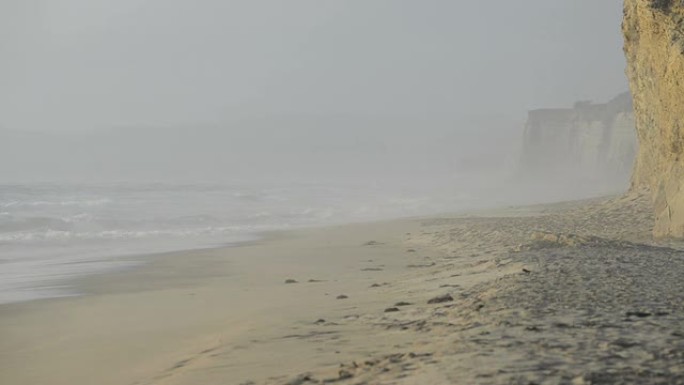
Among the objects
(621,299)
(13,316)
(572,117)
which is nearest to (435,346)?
(621,299)

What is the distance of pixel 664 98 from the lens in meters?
14.2

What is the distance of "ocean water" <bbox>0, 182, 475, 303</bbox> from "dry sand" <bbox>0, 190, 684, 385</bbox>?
238 centimetres

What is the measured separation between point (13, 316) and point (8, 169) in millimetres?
90493

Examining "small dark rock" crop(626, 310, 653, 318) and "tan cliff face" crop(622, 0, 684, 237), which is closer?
"small dark rock" crop(626, 310, 653, 318)

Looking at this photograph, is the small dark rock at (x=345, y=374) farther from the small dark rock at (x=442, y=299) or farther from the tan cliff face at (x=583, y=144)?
the tan cliff face at (x=583, y=144)

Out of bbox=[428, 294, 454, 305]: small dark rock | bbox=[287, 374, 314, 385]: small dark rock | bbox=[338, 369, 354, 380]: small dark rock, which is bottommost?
bbox=[287, 374, 314, 385]: small dark rock

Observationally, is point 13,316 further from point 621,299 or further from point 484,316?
point 621,299

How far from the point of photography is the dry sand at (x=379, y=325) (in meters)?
4.43

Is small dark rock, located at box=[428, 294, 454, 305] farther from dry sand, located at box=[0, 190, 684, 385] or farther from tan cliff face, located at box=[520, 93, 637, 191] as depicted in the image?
tan cliff face, located at box=[520, 93, 637, 191]

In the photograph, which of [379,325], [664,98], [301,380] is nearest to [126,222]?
[664,98]

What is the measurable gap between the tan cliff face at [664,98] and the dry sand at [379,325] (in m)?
3.25

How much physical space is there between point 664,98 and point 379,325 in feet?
33.4

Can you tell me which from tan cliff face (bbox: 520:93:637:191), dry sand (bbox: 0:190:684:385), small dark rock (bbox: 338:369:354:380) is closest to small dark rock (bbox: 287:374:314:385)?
dry sand (bbox: 0:190:684:385)

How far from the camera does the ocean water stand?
1521 cm
